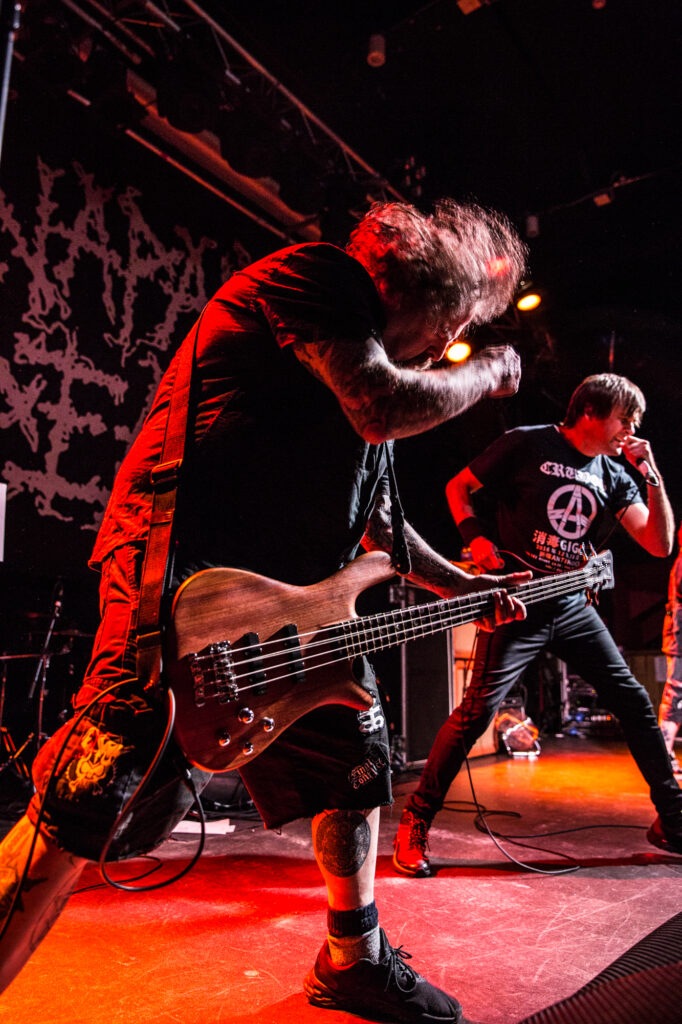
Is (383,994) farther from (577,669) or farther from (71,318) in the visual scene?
(71,318)

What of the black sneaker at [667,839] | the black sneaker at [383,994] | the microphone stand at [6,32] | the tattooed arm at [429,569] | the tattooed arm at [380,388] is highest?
the microphone stand at [6,32]

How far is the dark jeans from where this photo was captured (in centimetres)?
302

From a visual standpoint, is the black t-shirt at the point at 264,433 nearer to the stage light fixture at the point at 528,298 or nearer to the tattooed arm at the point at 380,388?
Answer: the tattooed arm at the point at 380,388

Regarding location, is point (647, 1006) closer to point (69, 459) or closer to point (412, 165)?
point (69, 459)

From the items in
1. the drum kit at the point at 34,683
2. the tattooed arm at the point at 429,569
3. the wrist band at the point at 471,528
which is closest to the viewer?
the tattooed arm at the point at 429,569

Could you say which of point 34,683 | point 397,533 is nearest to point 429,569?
point 397,533

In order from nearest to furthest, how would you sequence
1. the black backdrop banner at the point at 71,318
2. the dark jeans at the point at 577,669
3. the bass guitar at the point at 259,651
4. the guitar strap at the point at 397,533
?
the bass guitar at the point at 259,651 < the guitar strap at the point at 397,533 < the dark jeans at the point at 577,669 < the black backdrop banner at the point at 71,318

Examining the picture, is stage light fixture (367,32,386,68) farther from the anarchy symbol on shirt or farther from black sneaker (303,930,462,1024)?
black sneaker (303,930,462,1024)

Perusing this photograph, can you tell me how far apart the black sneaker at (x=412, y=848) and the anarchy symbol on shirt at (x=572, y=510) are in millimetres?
1511

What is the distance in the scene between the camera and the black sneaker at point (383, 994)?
1614mm

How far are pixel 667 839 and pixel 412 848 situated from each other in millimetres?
1193

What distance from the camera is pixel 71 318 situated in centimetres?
543

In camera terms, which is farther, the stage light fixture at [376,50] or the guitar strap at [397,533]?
the stage light fixture at [376,50]

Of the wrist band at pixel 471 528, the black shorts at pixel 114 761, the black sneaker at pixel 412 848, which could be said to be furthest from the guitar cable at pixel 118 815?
the wrist band at pixel 471 528
